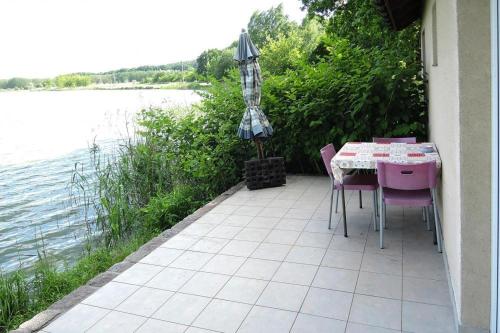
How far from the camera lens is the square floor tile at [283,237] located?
4.00m

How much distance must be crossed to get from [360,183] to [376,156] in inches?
12.6

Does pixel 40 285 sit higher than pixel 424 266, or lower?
lower

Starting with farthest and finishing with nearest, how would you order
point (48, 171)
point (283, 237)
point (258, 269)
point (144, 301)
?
point (48, 171), point (283, 237), point (258, 269), point (144, 301)

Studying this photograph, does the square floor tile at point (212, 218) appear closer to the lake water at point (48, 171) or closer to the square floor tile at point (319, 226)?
the square floor tile at point (319, 226)

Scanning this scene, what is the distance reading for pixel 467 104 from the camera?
7.05 feet

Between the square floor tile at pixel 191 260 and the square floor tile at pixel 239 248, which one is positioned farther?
the square floor tile at pixel 239 248

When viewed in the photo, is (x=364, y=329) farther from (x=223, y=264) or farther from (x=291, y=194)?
(x=291, y=194)

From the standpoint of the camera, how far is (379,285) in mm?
3025

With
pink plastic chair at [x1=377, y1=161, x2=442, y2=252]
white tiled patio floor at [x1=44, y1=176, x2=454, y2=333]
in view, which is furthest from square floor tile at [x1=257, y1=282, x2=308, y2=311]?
pink plastic chair at [x1=377, y1=161, x2=442, y2=252]

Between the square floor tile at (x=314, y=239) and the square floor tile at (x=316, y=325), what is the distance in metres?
1.22

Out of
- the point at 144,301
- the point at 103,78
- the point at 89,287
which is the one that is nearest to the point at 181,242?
the point at 89,287

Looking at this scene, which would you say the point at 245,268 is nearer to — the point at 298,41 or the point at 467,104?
the point at 467,104

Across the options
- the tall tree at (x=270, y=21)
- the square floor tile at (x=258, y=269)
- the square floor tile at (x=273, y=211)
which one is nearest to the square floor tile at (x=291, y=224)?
the square floor tile at (x=273, y=211)

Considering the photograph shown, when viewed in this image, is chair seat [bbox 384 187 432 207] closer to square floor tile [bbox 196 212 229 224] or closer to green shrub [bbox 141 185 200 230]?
square floor tile [bbox 196 212 229 224]
